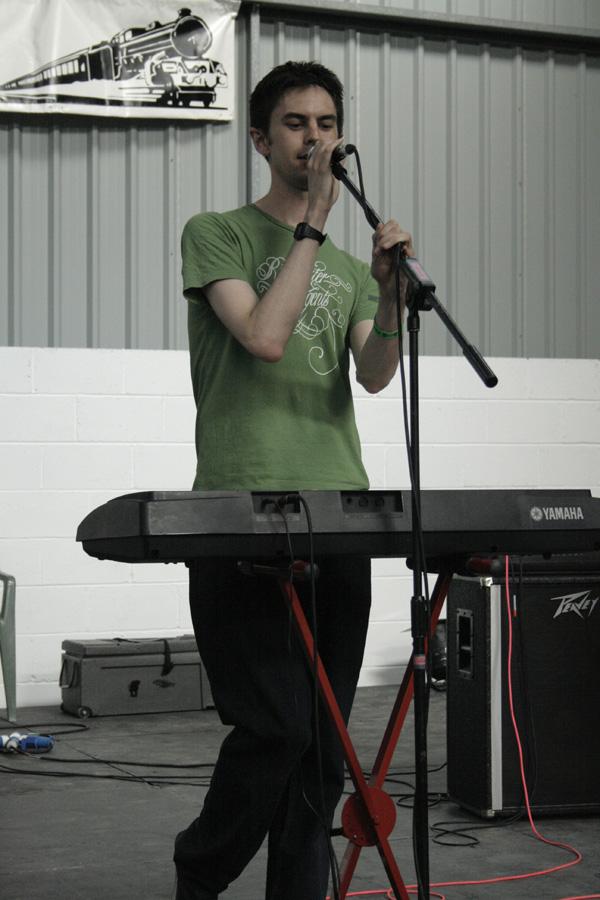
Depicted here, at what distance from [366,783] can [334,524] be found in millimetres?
439

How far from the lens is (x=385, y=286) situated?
72.8 inches

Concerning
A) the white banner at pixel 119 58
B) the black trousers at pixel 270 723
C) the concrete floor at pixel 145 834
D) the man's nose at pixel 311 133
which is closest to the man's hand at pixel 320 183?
the man's nose at pixel 311 133

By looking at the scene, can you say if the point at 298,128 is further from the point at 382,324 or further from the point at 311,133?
the point at 382,324

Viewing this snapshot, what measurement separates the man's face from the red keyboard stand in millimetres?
660

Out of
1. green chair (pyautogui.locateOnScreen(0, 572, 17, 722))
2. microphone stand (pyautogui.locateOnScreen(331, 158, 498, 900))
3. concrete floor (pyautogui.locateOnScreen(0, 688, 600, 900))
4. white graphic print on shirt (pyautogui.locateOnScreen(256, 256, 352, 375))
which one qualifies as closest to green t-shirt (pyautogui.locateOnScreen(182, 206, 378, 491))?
white graphic print on shirt (pyautogui.locateOnScreen(256, 256, 352, 375))

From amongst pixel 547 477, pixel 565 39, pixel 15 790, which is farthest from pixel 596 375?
pixel 15 790

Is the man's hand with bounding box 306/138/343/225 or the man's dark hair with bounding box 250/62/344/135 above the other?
the man's dark hair with bounding box 250/62/344/135

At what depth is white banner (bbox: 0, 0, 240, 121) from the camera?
5414 mm

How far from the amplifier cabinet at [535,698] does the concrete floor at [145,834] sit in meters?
0.09

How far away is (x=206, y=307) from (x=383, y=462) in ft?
13.1

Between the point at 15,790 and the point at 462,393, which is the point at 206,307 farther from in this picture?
the point at 462,393

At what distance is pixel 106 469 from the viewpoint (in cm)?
545

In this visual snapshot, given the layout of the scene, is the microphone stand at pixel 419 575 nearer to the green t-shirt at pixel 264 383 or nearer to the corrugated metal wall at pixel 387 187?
the green t-shirt at pixel 264 383

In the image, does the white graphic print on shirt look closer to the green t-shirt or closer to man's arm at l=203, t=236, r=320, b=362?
the green t-shirt
